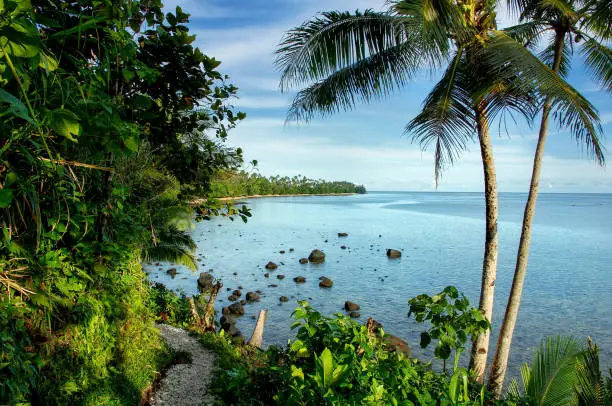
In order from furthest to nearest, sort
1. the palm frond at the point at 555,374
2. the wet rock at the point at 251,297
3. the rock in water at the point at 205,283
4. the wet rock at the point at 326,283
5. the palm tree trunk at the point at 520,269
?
the wet rock at the point at 326,283 < the rock in water at the point at 205,283 < the wet rock at the point at 251,297 < the palm tree trunk at the point at 520,269 < the palm frond at the point at 555,374

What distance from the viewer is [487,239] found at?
7.21m

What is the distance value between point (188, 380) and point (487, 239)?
5668 mm

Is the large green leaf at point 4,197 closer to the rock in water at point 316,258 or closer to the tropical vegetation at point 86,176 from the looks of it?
the tropical vegetation at point 86,176

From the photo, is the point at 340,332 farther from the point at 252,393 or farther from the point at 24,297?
the point at 24,297

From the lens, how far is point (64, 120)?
1.42 meters

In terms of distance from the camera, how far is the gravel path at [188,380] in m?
5.09

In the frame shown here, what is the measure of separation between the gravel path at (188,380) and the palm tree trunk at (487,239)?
15.2ft

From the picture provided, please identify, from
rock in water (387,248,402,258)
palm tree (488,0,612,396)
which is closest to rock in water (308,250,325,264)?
rock in water (387,248,402,258)

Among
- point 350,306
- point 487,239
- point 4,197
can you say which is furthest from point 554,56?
point 350,306

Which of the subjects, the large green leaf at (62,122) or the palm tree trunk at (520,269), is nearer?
the large green leaf at (62,122)

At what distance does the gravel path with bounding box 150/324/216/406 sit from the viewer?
16.7 feet

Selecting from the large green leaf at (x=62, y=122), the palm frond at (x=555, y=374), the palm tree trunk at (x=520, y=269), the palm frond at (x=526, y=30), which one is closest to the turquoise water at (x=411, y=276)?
the palm tree trunk at (x=520, y=269)

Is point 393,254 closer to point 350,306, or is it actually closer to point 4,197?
point 350,306

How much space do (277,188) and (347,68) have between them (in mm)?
128351
